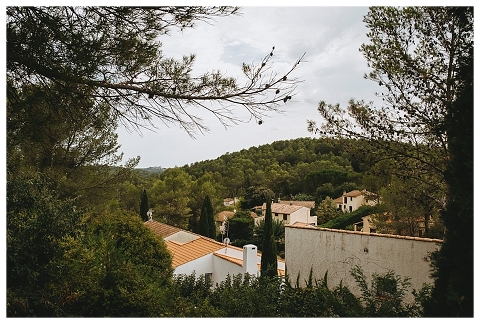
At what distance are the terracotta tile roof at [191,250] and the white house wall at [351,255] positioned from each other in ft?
17.8

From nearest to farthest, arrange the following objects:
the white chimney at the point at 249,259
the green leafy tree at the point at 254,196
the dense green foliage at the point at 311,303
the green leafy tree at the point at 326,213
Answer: the dense green foliage at the point at 311,303, the white chimney at the point at 249,259, the green leafy tree at the point at 326,213, the green leafy tree at the point at 254,196

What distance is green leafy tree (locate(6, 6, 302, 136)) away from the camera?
3.32 m

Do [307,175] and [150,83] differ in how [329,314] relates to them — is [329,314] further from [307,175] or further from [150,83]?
[307,175]

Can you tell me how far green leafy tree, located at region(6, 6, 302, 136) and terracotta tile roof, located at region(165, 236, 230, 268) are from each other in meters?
8.58

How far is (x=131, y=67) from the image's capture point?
3805 millimetres

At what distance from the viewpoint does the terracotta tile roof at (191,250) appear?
12.2 metres

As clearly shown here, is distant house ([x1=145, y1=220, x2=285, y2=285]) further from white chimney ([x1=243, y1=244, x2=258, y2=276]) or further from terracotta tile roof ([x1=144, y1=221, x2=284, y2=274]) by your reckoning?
white chimney ([x1=243, y1=244, x2=258, y2=276])

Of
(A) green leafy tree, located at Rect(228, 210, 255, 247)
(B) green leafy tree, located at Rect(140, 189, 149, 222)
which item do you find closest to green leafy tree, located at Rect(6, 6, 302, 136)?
(B) green leafy tree, located at Rect(140, 189, 149, 222)

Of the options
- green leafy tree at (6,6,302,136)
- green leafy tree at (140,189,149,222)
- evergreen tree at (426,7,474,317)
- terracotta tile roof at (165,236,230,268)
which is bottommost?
terracotta tile roof at (165,236,230,268)

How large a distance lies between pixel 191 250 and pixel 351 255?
8.33m

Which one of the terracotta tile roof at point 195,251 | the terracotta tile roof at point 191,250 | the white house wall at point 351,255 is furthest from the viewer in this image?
the terracotta tile roof at point 191,250

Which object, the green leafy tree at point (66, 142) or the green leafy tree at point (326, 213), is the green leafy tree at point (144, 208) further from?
the green leafy tree at point (326, 213)

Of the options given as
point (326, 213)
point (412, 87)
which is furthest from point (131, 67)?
point (326, 213)

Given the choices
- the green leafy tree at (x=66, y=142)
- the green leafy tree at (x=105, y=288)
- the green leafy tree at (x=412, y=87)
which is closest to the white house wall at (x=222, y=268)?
the green leafy tree at (x=66, y=142)
